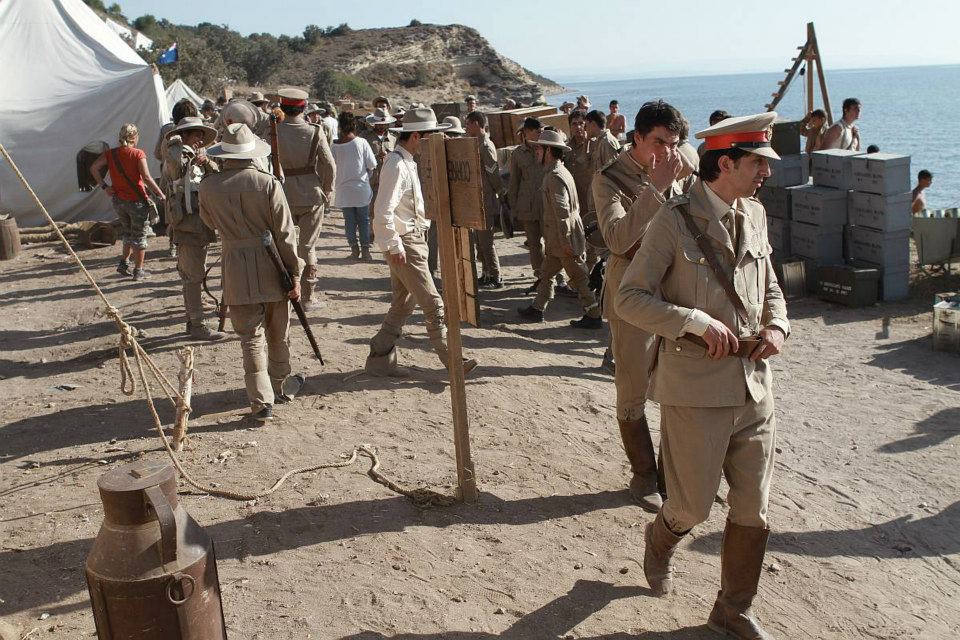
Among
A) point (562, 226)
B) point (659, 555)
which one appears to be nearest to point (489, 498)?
point (659, 555)

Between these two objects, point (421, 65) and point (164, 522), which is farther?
point (421, 65)

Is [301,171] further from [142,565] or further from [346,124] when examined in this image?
[142,565]

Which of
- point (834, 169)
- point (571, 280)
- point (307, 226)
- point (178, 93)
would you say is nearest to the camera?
point (307, 226)

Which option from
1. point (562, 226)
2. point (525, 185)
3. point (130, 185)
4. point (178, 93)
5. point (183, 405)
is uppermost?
point (178, 93)

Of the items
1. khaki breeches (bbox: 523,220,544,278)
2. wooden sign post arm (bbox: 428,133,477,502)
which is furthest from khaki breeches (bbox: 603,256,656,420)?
khaki breeches (bbox: 523,220,544,278)

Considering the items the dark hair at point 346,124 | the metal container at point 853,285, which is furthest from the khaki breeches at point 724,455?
the dark hair at point 346,124

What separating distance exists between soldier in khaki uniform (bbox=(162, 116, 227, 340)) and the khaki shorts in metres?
2.54

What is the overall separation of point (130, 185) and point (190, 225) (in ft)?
9.68

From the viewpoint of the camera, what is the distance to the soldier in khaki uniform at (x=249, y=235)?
6.40 meters

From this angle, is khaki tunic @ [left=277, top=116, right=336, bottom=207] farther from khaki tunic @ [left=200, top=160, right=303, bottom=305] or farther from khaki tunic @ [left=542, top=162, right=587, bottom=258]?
khaki tunic @ [left=200, top=160, right=303, bottom=305]

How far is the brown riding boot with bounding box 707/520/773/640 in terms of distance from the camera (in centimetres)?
396

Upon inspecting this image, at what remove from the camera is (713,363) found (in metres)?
3.80

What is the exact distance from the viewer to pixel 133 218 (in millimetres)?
11625

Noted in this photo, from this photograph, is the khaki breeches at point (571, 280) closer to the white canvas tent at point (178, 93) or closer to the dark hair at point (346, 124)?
the dark hair at point (346, 124)
